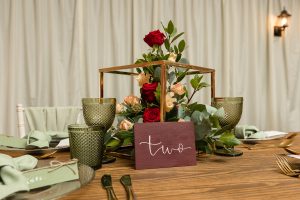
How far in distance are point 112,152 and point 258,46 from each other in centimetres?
298

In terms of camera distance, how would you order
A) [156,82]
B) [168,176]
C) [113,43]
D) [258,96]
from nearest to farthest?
[168,176], [156,82], [113,43], [258,96]

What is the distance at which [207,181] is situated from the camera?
2.23 feet

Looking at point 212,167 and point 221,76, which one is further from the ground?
point 221,76

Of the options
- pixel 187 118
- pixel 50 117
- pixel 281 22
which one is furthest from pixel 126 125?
pixel 281 22

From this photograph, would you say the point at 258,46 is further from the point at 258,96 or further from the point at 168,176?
the point at 168,176

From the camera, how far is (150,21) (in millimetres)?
3098

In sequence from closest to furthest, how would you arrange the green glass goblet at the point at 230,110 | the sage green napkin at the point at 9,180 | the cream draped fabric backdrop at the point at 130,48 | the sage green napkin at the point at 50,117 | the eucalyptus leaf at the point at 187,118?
the sage green napkin at the point at 9,180 < the eucalyptus leaf at the point at 187,118 < the green glass goblet at the point at 230,110 < the sage green napkin at the point at 50,117 < the cream draped fabric backdrop at the point at 130,48

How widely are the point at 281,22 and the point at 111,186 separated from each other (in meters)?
3.50

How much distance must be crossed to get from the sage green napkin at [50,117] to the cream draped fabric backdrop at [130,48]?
1.00 m

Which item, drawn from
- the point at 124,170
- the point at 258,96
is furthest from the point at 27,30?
the point at 258,96

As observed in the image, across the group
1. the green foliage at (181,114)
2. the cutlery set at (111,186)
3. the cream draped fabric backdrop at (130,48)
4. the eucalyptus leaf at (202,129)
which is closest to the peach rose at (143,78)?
the green foliage at (181,114)

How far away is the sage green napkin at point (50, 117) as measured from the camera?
5.75 ft

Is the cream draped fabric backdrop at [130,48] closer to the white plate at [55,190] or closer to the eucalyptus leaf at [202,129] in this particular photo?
the eucalyptus leaf at [202,129]

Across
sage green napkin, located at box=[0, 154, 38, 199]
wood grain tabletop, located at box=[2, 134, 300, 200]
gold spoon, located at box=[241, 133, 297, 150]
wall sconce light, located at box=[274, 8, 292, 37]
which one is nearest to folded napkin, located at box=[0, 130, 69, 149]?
wood grain tabletop, located at box=[2, 134, 300, 200]
